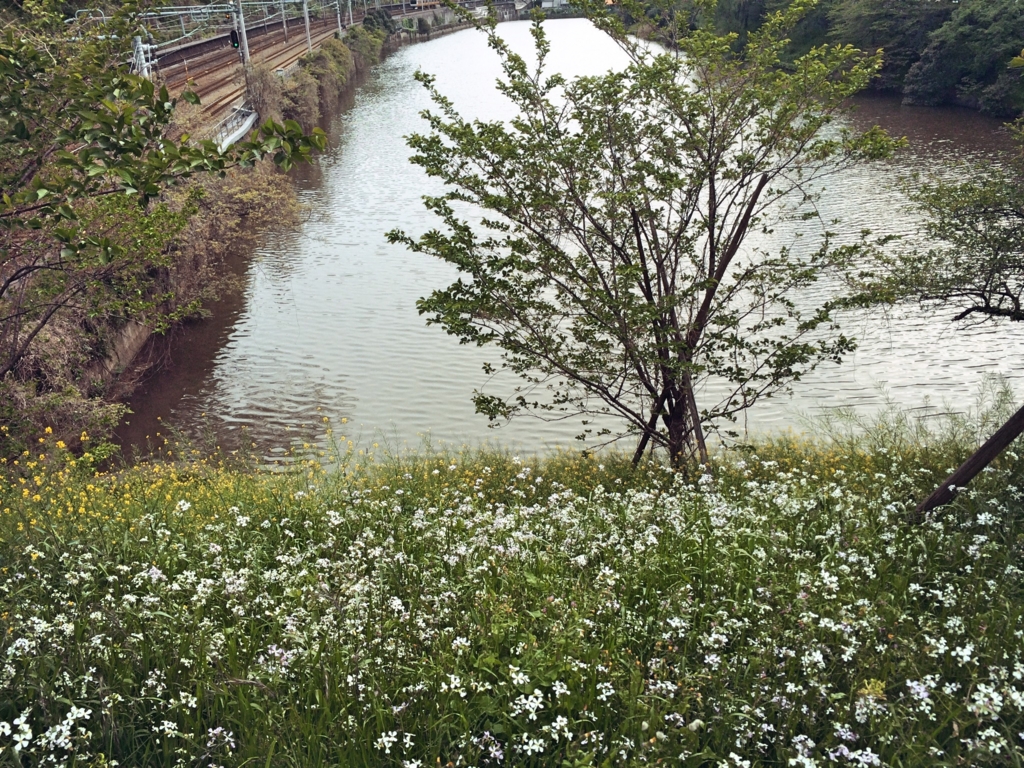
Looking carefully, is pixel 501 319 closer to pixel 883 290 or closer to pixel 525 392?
pixel 883 290

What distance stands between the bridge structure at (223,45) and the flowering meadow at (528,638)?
582cm

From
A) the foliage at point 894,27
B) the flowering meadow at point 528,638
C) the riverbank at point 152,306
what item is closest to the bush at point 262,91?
the riverbank at point 152,306

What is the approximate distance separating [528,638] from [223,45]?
48279 millimetres

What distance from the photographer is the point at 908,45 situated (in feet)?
130

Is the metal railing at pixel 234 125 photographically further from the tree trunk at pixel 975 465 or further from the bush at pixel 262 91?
the tree trunk at pixel 975 465

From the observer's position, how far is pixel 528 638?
11.8 ft

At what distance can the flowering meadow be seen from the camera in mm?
3113

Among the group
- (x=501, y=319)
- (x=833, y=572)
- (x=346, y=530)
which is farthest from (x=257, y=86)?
(x=833, y=572)

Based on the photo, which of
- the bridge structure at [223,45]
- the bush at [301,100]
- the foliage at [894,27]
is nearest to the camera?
the bridge structure at [223,45]

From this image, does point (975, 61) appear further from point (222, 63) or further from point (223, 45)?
point (223, 45)

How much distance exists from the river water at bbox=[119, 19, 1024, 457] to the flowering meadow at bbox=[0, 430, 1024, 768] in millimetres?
8009

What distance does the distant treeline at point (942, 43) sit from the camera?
109 feet

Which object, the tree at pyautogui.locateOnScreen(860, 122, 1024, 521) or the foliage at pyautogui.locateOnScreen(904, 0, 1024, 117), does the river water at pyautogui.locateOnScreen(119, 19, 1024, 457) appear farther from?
the foliage at pyautogui.locateOnScreen(904, 0, 1024, 117)

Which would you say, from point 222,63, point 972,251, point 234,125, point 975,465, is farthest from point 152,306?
point 222,63
